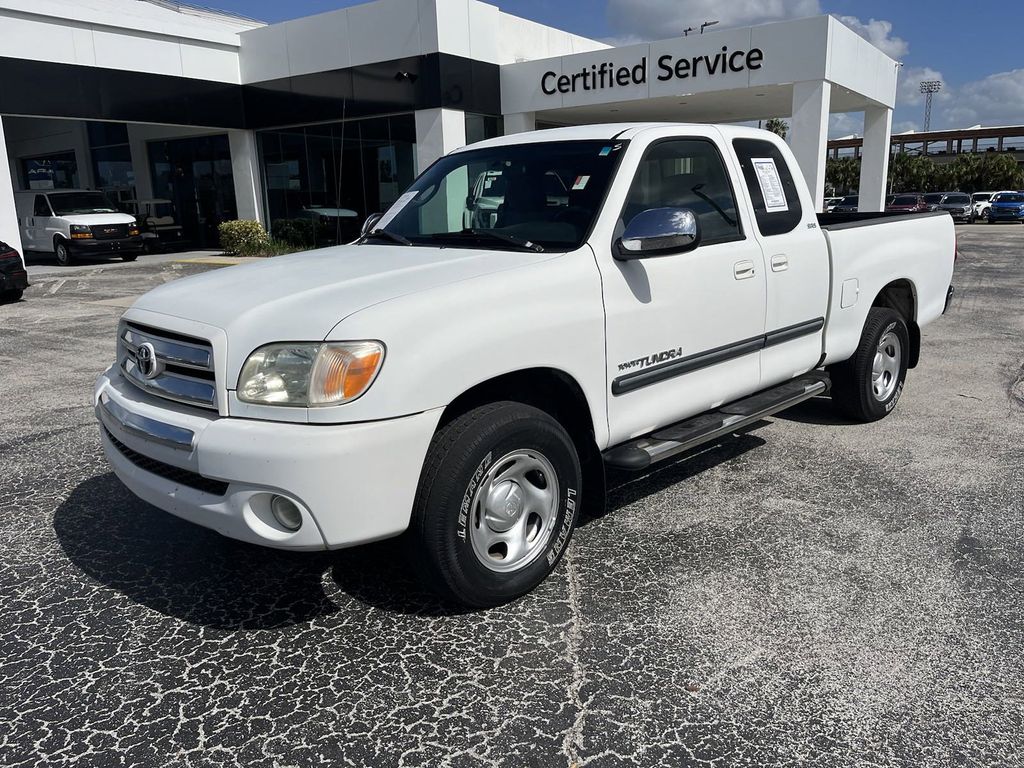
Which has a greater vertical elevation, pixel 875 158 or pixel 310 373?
pixel 875 158

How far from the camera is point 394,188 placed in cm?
2109

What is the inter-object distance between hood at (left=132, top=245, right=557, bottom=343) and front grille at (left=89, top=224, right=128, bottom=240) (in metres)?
19.6

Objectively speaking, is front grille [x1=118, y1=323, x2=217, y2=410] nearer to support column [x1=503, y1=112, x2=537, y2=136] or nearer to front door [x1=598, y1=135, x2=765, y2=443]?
front door [x1=598, y1=135, x2=765, y2=443]

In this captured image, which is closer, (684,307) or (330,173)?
(684,307)

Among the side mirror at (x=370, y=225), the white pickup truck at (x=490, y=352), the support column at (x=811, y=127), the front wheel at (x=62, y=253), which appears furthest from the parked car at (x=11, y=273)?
the support column at (x=811, y=127)

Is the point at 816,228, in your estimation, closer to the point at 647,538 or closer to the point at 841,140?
the point at 647,538

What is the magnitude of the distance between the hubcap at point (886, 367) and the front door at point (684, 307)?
1752 millimetres

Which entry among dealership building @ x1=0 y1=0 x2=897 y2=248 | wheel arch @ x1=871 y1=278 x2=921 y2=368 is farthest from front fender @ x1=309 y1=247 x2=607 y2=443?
dealership building @ x1=0 y1=0 x2=897 y2=248

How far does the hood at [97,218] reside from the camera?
68.9 ft

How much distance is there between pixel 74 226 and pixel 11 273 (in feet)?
26.1

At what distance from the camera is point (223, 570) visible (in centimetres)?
386

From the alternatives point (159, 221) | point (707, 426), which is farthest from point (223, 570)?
point (159, 221)

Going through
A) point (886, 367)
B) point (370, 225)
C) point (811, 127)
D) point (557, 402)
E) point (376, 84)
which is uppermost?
point (376, 84)

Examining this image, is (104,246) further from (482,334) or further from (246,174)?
(482,334)
